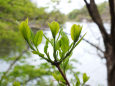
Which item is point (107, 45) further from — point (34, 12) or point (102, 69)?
point (102, 69)

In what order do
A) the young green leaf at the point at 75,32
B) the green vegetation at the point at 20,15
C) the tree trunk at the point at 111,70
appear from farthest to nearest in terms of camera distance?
→ 1. the green vegetation at the point at 20,15
2. the tree trunk at the point at 111,70
3. the young green leaf at the point at 75,32

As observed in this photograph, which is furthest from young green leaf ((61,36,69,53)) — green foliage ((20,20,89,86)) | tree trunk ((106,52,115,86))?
tree trunk ((106,52,115,86))

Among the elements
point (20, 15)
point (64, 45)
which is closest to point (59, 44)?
point (64, 45)

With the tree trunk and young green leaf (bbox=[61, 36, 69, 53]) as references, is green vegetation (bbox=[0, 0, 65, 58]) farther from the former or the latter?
the tree trunk

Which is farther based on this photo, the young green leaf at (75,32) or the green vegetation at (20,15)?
the green vegetation at (20,15)

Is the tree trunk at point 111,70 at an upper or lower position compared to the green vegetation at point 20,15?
lower

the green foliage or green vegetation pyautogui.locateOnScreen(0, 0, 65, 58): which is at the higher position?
green vegetation pyautogui.locateOnScreen(0, 0, 65, 58)

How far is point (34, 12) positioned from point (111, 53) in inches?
65.3

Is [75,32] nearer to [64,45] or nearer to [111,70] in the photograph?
[64,45]

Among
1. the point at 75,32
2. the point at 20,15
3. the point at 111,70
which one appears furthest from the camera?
the point at 20,15

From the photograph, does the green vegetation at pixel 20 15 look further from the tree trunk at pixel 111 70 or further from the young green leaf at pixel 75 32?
the tree trunk at pixel 111 70

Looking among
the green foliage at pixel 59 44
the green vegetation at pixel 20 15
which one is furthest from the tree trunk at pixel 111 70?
the green foliage at pixel 59 44

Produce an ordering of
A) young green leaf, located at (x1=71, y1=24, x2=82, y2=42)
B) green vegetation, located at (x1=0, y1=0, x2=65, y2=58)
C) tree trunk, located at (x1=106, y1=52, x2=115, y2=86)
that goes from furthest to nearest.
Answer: green vegetation, located at (x1=0, y1=0, x2=65, y2=58)
tree trunk, located at (x1=106, y1=52, x2=115, y2=86)
young green leaf, located at (x1=71, y1=24, x2=82, y2=42)

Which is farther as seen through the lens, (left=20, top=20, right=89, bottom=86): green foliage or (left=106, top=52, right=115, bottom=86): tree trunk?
(left=106, top=52, right=115, bottom=86): tree trunk
